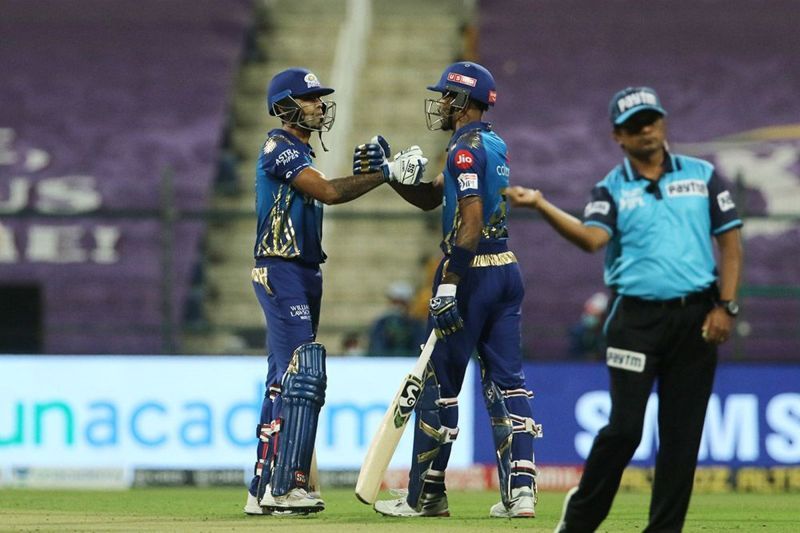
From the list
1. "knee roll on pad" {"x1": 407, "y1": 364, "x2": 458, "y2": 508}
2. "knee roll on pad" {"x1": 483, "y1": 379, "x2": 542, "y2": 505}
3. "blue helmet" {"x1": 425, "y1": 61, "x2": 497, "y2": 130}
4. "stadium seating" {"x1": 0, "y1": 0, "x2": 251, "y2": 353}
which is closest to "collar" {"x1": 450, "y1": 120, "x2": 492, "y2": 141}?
"blue helmet" {"x1": 425, "y1": 61, "x2": 497, "y2": 130}

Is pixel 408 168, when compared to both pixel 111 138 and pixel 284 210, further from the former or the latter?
pixel 111 138

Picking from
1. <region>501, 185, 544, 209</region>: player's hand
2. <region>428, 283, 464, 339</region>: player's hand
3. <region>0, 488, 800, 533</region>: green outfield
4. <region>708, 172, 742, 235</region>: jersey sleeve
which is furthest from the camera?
<region>428, 283, 464, 339</region>: player's hand

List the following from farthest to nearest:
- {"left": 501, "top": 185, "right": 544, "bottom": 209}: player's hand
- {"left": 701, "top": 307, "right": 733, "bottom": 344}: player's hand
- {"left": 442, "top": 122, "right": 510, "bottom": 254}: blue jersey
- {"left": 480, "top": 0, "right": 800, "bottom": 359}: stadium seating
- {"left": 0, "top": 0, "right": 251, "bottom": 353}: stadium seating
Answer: {"left": 0, "top": 0, "right": 251, "bottom": 353}: stadium seating < {"left": 480, "top": 0, "right": 800, "bottom": 359}: stadium seating < {"left": 442, "top": 122, "right": 510, "bottom": 254}: blue jersey < {"left": 701, "top": 307, "right": 733, "bottom": 344}: player's hand < {"left": 501, "top": 185, "right": 544, "bottom": 209}: player's hand

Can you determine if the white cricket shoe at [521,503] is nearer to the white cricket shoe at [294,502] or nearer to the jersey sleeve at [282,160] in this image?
the white cricket shoe at [294,502]

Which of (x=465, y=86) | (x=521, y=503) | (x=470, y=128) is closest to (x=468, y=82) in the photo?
(x=465, y=86)

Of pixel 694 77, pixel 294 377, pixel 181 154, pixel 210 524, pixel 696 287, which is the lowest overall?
pixel 210 524

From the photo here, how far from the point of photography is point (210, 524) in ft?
29.1

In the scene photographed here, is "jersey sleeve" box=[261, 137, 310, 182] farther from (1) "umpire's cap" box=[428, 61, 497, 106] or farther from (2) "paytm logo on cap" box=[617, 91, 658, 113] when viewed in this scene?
(2) "paytm logo on cap" box=[617, 91, 658, 113]

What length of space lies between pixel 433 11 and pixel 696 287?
1786 cm

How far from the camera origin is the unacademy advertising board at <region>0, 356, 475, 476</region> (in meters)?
14.5

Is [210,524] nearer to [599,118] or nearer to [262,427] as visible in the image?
[262,427]

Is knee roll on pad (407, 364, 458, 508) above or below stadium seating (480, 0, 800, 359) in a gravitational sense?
below

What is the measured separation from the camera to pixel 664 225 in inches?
274

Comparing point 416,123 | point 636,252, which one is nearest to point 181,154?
point 416,123
